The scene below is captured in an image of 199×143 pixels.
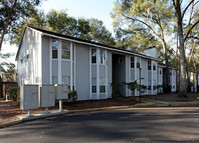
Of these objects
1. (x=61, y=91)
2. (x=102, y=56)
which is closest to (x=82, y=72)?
(x=102, y=56)

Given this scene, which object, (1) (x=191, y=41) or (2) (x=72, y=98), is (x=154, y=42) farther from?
(2) (x=72, y=98)

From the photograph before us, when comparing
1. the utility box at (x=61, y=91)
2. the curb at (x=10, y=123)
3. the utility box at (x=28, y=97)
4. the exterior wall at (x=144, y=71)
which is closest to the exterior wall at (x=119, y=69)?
the exterior wall at (x=144, y=71)

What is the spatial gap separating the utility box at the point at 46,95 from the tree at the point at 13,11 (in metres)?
14.3

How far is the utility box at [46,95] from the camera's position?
796 centimetres

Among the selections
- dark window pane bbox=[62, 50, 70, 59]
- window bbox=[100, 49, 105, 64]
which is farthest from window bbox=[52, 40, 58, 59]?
window bbox=[100, 49, 105, 64]

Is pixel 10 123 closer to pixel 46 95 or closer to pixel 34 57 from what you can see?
pixel 46 95

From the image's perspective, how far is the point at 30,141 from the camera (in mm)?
4562

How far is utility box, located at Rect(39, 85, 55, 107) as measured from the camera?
7965mm

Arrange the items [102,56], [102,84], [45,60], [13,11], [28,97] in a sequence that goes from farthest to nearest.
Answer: [13,11]
[102,56]
[102,84]
[45,60]
[28,97]

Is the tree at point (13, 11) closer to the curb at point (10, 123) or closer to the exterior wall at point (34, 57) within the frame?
the exterior wall at point (34, 57)

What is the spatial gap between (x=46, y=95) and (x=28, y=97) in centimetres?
101

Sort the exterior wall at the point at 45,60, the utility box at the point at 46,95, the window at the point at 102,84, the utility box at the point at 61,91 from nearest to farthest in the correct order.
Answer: the utility box at the point at 46,95 → the utility box at the point at 61,91 → the exterior wall at the point at 45,60 → the window at the point at 102,84

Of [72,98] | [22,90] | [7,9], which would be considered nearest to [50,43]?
[72,98]

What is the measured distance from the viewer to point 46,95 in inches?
322
